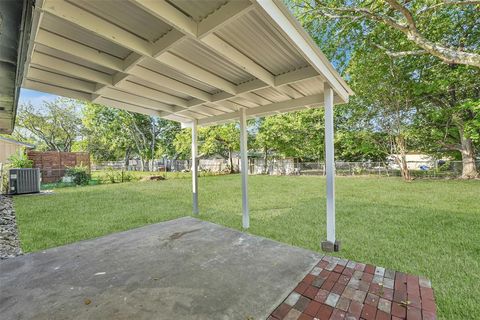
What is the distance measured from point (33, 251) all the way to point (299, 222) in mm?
4152

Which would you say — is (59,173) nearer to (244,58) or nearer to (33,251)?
(33,251)

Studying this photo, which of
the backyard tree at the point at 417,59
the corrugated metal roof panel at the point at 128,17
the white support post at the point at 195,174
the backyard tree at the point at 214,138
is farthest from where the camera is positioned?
the backyard tree at the point at 214,138

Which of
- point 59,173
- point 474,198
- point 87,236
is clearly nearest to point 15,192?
point 59,173

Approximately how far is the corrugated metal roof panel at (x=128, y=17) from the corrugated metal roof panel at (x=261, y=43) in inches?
→ 21.6

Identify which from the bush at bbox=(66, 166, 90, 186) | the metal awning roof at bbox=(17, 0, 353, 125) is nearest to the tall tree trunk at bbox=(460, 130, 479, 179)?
the metal awning roof at bbox=(17, 0, 353, 125)

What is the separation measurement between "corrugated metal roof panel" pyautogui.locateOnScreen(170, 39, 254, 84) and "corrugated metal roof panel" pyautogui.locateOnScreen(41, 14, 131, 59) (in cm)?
58

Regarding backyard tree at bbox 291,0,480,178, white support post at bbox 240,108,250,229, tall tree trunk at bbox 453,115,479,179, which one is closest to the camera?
white support post at bbox 240,108,250,229

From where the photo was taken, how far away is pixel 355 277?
88.9 inches

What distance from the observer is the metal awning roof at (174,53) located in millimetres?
1648

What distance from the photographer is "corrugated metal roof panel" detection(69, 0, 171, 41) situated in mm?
→ 1597

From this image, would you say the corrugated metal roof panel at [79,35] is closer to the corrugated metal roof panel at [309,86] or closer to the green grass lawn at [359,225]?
the corrugated metal roof panel at [309,86]

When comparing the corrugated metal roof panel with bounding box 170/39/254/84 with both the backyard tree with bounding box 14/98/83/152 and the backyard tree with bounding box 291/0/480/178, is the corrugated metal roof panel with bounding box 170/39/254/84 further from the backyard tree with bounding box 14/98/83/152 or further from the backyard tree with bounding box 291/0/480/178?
the backyard tree with bounding box 14/98/83/152

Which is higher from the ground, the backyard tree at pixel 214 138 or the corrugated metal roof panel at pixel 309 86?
the backyard tree at pixel 214 138

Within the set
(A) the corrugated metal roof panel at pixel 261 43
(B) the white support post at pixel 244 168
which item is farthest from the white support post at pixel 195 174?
(A) the corrugated metal roof panel at pixel 261 43
